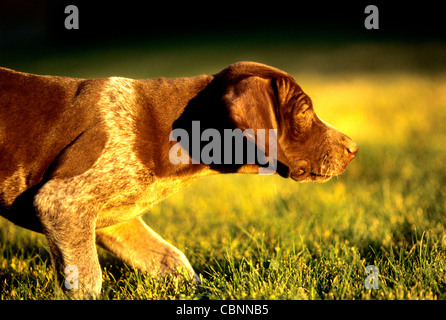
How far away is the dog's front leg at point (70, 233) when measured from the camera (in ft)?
11.5

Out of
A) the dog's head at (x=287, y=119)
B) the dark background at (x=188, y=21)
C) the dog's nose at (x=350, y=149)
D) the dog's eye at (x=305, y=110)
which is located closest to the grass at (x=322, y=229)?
the dog's head at (x=287, y=119)

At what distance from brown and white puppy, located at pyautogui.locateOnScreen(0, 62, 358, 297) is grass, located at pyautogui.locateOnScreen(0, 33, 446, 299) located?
49cm

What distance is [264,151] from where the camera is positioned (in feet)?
11.6

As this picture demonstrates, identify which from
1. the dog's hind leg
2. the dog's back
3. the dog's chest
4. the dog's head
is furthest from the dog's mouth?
the dog's back

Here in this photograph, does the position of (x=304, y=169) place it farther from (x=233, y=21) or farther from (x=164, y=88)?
(x=233, y=21)

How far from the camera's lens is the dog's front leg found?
351cm

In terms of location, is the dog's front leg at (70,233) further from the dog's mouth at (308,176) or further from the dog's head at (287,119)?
the dog's mouth at (308,176)

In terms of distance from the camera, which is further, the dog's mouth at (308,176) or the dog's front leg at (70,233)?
the dog's mouth at (308,176)

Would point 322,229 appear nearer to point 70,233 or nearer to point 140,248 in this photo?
point 140,248

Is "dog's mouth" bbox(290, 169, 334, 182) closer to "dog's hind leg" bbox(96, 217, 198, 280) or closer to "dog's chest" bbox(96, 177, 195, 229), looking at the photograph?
"dog's chest" bbox(96, 177, 195, 229)

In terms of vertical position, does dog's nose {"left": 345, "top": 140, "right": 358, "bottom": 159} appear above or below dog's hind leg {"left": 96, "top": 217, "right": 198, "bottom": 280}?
above
